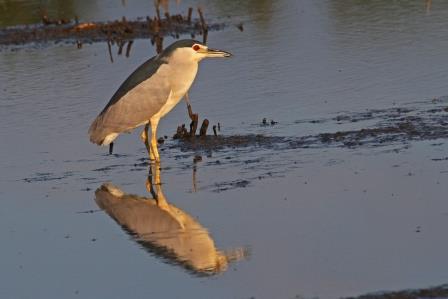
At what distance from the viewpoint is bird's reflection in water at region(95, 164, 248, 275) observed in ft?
29.8

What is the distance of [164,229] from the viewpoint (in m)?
10.2

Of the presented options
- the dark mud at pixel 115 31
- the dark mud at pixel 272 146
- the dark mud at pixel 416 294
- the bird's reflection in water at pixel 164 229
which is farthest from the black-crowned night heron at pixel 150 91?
the dark mud at pixel 115 31

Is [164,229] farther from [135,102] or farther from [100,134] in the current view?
[135,102]

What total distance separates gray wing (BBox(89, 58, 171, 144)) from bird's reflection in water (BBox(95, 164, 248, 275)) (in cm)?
95

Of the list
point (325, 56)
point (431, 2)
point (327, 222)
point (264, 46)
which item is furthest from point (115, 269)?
point (431, 2)

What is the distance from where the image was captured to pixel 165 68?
13.1m

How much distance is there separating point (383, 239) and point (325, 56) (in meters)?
10.5

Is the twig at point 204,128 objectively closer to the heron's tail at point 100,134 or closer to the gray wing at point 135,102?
the gray wing at point 135,102

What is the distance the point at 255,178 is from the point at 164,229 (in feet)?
5.54

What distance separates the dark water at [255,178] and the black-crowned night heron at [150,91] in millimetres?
370

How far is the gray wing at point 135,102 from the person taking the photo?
1309 centimetres

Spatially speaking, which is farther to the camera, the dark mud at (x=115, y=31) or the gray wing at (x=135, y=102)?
the dark mud at (x=115, y=31)

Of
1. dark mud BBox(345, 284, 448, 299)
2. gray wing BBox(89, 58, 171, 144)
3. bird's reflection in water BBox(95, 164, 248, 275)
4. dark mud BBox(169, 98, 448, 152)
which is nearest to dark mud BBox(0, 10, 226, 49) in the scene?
dark mud BBox(169, 98, 448, 152)

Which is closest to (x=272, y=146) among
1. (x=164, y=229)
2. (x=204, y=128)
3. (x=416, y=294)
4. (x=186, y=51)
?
(x=204, y=128)
